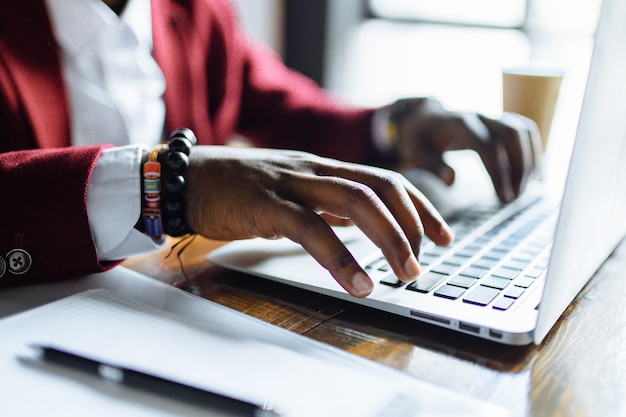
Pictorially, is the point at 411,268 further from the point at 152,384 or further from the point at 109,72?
the point at 109,72

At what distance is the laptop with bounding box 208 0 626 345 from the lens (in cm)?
42

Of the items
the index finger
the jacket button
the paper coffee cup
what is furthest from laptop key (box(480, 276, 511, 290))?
the paper coffee cup

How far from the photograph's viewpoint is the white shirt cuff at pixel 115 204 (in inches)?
22.9

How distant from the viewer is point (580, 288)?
0.57 m

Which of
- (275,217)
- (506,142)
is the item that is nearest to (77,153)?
(275,217)

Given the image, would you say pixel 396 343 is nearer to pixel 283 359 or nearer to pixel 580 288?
pixel 283 359

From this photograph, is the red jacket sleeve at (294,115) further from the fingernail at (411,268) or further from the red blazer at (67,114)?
the fingernail at (411,268)

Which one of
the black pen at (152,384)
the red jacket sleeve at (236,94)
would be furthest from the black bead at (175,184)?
the red jacket sleeve at (236,94)

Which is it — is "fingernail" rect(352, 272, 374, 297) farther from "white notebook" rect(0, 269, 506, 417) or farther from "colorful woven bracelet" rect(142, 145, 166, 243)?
"colorful woven bracelet" rect(142, 145, 166, 243)

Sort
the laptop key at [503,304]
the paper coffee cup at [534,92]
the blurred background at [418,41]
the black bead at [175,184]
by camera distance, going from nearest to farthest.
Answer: the laptop key at [503,304] < the black bead at [175,184] < the paper coffee cup at [534,92] < the blurred background at [418,41]

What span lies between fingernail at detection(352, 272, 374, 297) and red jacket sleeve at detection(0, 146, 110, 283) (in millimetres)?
237

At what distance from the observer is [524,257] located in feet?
2.00

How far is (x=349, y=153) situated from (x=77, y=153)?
0.60m

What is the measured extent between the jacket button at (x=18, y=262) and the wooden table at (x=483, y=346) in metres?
0.11
